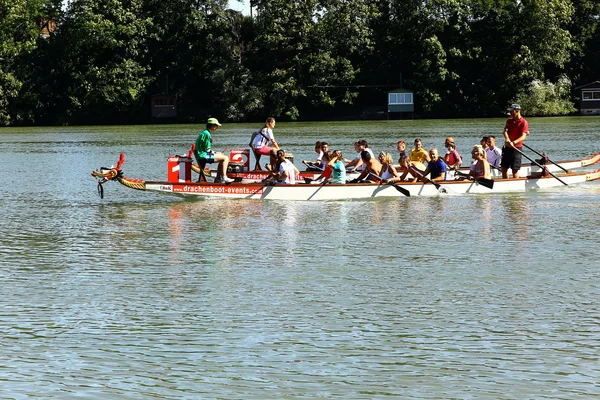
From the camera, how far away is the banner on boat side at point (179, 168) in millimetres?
24947

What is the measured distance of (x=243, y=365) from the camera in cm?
1019

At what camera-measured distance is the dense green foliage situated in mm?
89000

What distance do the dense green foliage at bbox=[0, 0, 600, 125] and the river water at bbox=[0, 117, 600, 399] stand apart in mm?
65358

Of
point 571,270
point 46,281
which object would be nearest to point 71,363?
point 46,281

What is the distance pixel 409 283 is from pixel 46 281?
16.5 feet

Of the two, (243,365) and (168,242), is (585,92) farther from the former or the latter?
(243,365)

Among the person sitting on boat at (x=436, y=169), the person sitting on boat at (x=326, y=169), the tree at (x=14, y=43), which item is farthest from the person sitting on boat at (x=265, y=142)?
the tree at (x=14, y=43)

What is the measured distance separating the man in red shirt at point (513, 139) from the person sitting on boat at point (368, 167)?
317 centimetres

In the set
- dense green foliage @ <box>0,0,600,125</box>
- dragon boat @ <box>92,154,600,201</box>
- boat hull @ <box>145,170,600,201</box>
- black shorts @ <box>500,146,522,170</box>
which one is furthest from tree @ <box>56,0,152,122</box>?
boat hull @ <box>145,170,600,201</box>

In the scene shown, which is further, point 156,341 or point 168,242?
point 168,242

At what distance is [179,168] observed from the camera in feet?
84.7

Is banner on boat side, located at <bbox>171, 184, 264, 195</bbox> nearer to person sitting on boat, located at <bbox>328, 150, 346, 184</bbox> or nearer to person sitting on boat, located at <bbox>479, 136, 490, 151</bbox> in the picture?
person sitting on boat, located at <bbox>328, 150, 346, 184</bbox>

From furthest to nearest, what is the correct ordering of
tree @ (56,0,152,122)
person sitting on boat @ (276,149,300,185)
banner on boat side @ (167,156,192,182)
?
tree @ (56,0,152,122), banner on boat side @ (167,156,192,182), person sitting on boat @ (276,149,300,185)

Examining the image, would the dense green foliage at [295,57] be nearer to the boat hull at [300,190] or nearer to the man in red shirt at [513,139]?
the man in red shirt at [513,139]
